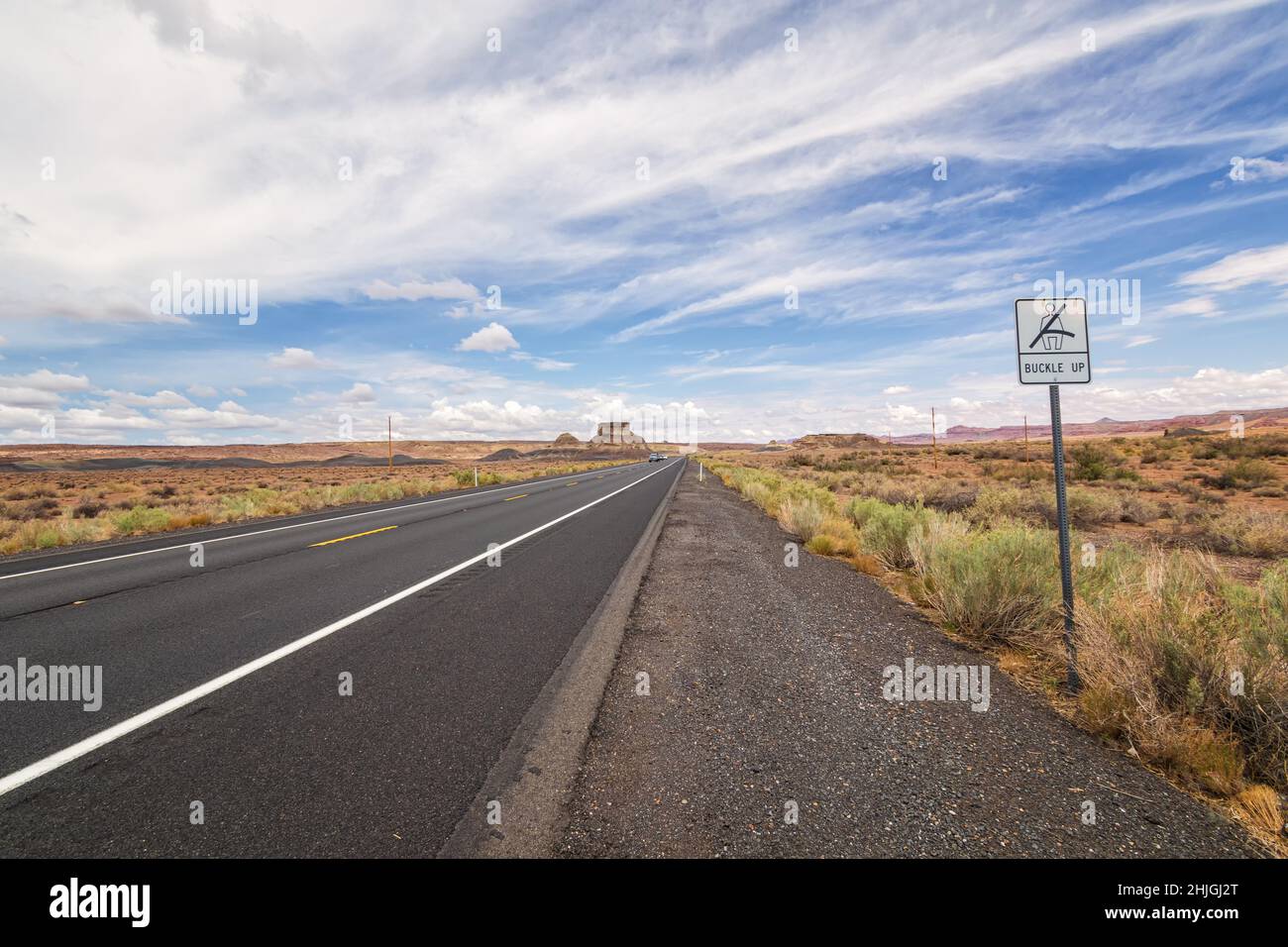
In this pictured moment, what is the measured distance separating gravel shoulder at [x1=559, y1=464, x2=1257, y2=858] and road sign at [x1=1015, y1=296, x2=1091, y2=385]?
2.41 metres

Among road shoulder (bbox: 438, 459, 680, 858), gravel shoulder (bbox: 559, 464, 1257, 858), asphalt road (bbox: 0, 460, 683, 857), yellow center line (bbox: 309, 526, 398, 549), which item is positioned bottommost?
gravel shoulder (bbox: 559, 464, 1257, 858)

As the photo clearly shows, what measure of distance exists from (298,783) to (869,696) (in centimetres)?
350

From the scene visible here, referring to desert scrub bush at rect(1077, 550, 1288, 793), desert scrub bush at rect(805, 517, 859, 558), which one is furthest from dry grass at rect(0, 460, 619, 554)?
desert scrub bush at rect(1077, 550, 1288, 793)

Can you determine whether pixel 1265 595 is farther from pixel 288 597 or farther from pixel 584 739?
pixel 288 597

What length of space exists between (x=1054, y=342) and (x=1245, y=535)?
928cm

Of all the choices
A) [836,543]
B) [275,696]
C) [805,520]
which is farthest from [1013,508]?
[275,696]

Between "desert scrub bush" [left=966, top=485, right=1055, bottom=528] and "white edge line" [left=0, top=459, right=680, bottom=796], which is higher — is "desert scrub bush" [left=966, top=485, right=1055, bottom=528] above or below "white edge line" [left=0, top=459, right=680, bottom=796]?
above

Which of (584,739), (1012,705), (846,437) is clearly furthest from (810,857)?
(846,437)

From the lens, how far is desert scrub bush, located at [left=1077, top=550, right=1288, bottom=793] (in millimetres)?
3100

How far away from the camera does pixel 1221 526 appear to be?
10555 millimetres

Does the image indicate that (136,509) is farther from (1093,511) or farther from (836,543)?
(1093,511)

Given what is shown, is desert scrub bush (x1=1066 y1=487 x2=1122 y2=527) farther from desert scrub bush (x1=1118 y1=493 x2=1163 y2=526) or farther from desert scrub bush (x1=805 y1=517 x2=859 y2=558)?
desert scrub bush (x1=805 y1=517 x2=859 y2=558)

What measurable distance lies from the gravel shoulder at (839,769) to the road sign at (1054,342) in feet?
7.92

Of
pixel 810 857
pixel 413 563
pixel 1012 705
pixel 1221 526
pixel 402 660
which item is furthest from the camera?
pixel 1221 526
